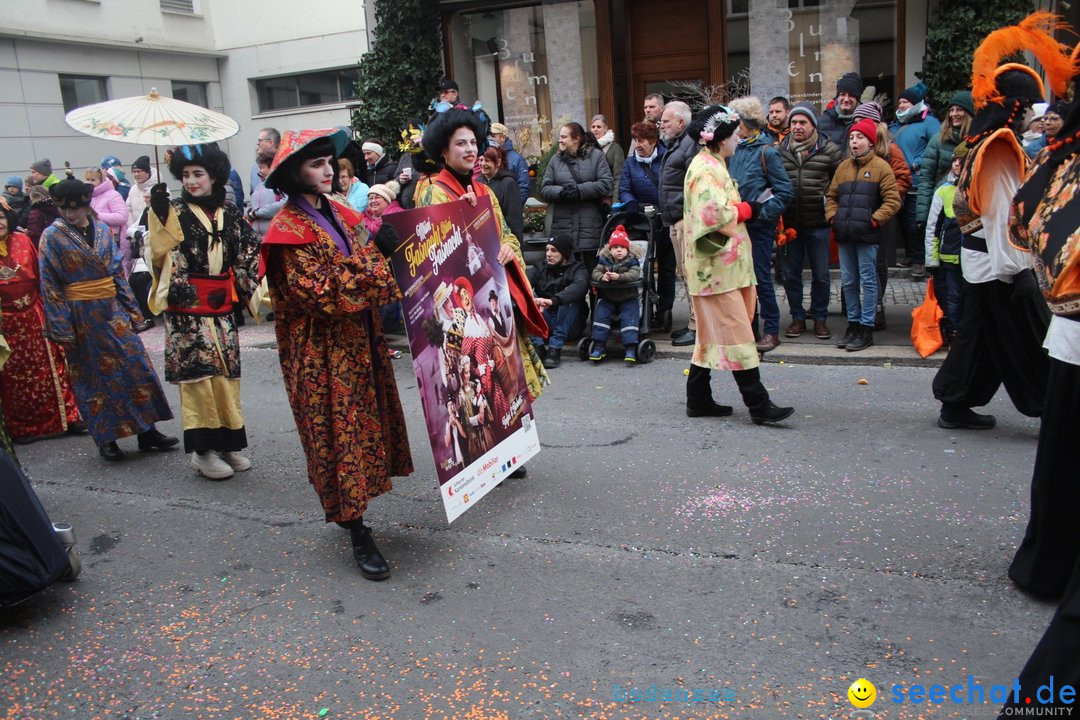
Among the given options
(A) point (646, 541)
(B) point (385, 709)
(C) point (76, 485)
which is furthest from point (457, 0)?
(B) point (385, 709)

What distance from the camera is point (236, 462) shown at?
5.62 meters

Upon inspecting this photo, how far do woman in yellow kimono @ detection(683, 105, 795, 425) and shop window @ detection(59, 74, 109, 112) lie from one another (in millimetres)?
15198

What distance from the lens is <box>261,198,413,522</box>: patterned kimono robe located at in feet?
12.4

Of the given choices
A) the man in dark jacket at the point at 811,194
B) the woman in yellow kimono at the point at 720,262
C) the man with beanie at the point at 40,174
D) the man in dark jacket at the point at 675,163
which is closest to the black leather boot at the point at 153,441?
the woman in yellow kimono at the point at 720,262

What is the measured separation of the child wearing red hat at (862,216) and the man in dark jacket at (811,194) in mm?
268

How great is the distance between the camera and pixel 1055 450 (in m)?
3.24

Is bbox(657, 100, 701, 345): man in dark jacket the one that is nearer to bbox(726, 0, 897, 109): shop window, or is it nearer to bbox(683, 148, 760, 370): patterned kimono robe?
bbox(683, 148, 760, 370): patterned kimono robe

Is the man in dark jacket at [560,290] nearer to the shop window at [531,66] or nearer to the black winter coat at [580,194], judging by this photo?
the black winter coat at [580,194]

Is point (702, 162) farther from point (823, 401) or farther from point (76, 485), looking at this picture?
point (76, 485)

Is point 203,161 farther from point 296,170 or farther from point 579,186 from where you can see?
point 579,186

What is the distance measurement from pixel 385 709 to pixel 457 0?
473 inches

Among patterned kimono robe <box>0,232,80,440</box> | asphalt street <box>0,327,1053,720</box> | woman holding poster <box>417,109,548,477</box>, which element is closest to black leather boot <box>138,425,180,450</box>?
asphalt street <box>0,327,1053,720</box>

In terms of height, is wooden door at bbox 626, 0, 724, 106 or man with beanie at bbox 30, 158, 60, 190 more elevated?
wooden door at bbox 626, 0, 724, 106

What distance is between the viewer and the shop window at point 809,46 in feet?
37.5
